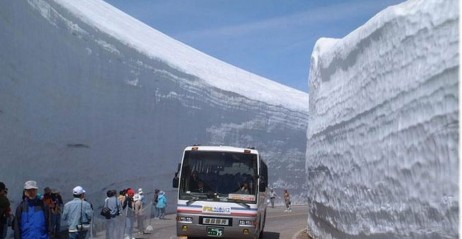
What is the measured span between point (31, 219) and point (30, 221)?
0.09ft

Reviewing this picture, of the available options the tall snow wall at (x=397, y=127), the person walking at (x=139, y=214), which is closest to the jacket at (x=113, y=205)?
the person walking at (x=139, y=214)

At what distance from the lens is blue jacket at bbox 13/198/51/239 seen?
744cm

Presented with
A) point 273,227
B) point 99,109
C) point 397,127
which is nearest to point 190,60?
point 99,109

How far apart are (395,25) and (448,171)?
271 centimetres

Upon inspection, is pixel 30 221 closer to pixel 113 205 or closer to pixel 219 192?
pixel 113 205

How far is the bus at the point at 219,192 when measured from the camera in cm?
1282

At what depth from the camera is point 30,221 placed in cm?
746

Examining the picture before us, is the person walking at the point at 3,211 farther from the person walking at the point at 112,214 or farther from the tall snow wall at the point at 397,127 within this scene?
the tall snow wall at the point at 397,127

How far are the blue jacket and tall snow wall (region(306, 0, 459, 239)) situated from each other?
14.9 feet

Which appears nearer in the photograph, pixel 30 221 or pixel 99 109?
pixel 30 221

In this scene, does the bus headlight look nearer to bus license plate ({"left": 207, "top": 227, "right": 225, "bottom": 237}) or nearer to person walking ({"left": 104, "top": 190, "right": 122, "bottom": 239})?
bus license plate ({"left": 207, "top": 227, "right": 225, "bottom": 237})

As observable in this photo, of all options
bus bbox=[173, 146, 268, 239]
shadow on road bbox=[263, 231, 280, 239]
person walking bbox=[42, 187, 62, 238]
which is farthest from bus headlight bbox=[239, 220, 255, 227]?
shadow on road bbox=[263, 231, 280, 239]

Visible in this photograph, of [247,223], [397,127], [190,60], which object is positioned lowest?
[247,223]

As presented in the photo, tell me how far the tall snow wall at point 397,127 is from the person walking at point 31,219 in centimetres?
454
